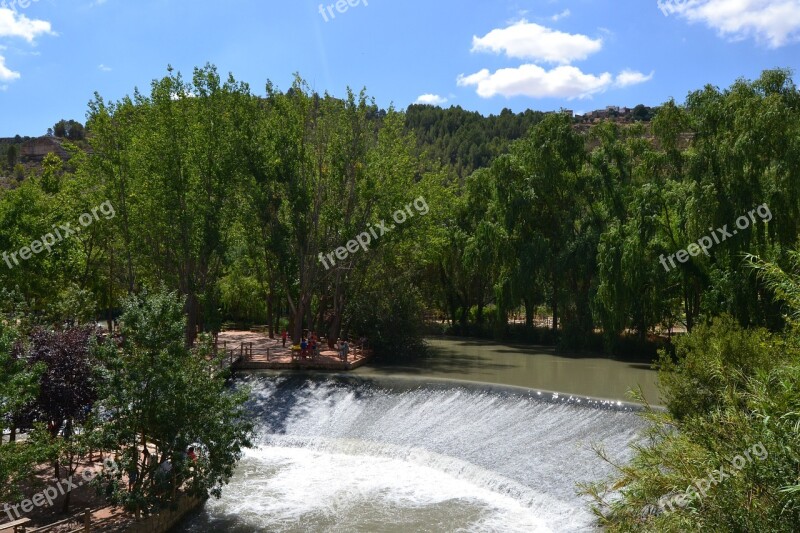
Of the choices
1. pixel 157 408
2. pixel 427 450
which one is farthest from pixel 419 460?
pixel 157 408

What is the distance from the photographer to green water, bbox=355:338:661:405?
24.1m

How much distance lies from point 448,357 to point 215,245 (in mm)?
12774

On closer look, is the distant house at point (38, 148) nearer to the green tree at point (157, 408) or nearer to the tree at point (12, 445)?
the green tree at point (157, 408)

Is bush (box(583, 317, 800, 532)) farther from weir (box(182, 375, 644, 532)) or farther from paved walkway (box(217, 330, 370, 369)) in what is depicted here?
paved walkway (box(217, 330, 370, 369))

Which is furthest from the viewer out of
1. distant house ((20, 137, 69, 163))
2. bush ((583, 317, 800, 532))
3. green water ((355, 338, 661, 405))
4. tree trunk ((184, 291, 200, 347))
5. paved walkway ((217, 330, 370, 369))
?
distant house ((20, 137, 69, 163))

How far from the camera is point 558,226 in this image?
124 feet

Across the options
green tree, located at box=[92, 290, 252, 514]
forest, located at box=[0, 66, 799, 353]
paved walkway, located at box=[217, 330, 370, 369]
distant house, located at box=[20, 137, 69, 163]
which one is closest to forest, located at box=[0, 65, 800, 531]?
forest, located at box=[0, 66, 799, 353]

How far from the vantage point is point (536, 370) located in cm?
2862

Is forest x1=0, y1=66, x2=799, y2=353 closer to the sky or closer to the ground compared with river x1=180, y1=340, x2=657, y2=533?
closer to the sky

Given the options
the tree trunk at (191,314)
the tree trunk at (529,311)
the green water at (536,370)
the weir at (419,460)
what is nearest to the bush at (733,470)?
the weir at (419,460)

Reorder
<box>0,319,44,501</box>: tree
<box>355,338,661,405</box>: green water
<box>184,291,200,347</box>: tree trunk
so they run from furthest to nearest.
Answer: <box>184,291,200,347</box>: tree trunk < <box>355,338,661,405</box>: green water < <box>0,319,44,501</box>: tree

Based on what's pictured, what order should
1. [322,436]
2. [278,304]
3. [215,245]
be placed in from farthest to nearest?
1. [278,304]
2. [215,245]
3. [322,436]

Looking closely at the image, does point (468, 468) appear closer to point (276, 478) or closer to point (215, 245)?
point (276, 478)

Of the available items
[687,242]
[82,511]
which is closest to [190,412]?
[82,511]
